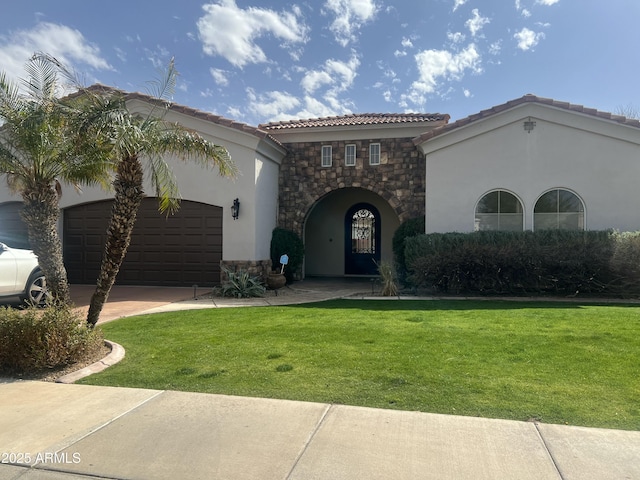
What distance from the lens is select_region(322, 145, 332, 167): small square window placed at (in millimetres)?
14898

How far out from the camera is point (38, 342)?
17.4 feet

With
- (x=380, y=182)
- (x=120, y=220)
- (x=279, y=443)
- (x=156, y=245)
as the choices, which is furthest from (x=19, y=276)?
(x=380, y=182)

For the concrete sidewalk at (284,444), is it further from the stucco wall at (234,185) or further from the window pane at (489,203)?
the window pane at (489,203)

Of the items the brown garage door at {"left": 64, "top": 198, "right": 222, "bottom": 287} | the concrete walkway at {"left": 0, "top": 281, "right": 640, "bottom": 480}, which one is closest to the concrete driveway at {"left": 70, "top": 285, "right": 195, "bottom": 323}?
the brown garage door at {"left": 64, "top": 198, "right": 222, "bottom": 287}

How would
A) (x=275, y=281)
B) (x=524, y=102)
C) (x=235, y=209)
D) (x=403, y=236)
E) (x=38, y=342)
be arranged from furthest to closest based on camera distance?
1. (x=403, y=236)
2. (x=275, y=281)
3. (x=235, y=209)
4. (x=524, y=102)
5. (x=38, y=342)

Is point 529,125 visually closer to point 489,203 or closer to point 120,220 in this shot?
point 489,203

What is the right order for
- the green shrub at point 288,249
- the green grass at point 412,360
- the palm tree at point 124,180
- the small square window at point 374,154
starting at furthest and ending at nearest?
1. the small square window at point 374,154
2. the green shrub at point 288,249
3. the palm tree at point 124,180
4. the green grass at point 412,360

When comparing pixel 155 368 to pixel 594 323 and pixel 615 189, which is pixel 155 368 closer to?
pixel 594 323

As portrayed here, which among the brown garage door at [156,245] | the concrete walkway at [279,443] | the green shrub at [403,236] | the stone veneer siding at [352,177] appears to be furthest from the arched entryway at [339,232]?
the concrete walkway at [279,443]

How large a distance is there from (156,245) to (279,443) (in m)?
11.2

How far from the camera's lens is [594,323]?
24.6 feet

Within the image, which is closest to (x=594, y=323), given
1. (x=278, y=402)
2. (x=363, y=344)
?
(x=363, y=344)

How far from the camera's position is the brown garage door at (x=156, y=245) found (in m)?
13.2

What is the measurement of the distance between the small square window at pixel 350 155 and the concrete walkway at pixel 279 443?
445 inches
